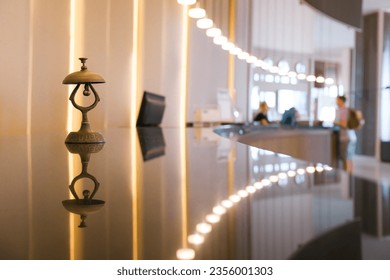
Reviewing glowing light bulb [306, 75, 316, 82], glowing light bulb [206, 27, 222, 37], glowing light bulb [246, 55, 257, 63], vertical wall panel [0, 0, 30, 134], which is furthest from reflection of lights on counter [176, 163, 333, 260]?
glowing light bulb [306, 75, 316, 82]

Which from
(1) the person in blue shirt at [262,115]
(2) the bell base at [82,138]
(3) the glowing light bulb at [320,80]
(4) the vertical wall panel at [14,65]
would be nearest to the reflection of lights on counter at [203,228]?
(2) the bell base at [82,138]

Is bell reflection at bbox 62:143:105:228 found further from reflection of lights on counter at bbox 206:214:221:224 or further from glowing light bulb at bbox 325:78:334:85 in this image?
glowing light bulb at bbox 325:78:334:85

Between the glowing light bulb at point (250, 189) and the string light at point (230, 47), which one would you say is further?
the string light at point (230, 47)

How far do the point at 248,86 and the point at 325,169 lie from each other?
6146mm

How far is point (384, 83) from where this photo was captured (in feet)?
40.6

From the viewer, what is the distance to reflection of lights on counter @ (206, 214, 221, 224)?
505 mm

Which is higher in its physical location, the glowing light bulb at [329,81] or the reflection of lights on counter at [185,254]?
the glowing light bulb at [329,81]

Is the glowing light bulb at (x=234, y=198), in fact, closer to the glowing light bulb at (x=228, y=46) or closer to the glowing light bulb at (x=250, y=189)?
the glowing light bulb at (x=250, y=189)

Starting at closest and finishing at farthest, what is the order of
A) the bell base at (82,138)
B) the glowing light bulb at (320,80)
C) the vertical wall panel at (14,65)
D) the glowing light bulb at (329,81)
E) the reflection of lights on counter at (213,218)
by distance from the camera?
the reflection of lights on counter at (213,218) → the bell base at (82,138) → the vertical wall panel at (14,65) → the glowing light bulb at (320,80) → the glowing light bulb at (329,81)

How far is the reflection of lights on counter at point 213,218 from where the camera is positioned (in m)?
0.50

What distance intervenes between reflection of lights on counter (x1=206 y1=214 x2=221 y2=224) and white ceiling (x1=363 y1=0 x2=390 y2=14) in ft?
38.6

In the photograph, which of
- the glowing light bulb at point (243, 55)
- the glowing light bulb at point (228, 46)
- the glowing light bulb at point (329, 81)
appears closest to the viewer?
the glowing light bulb at point (228, 46)
